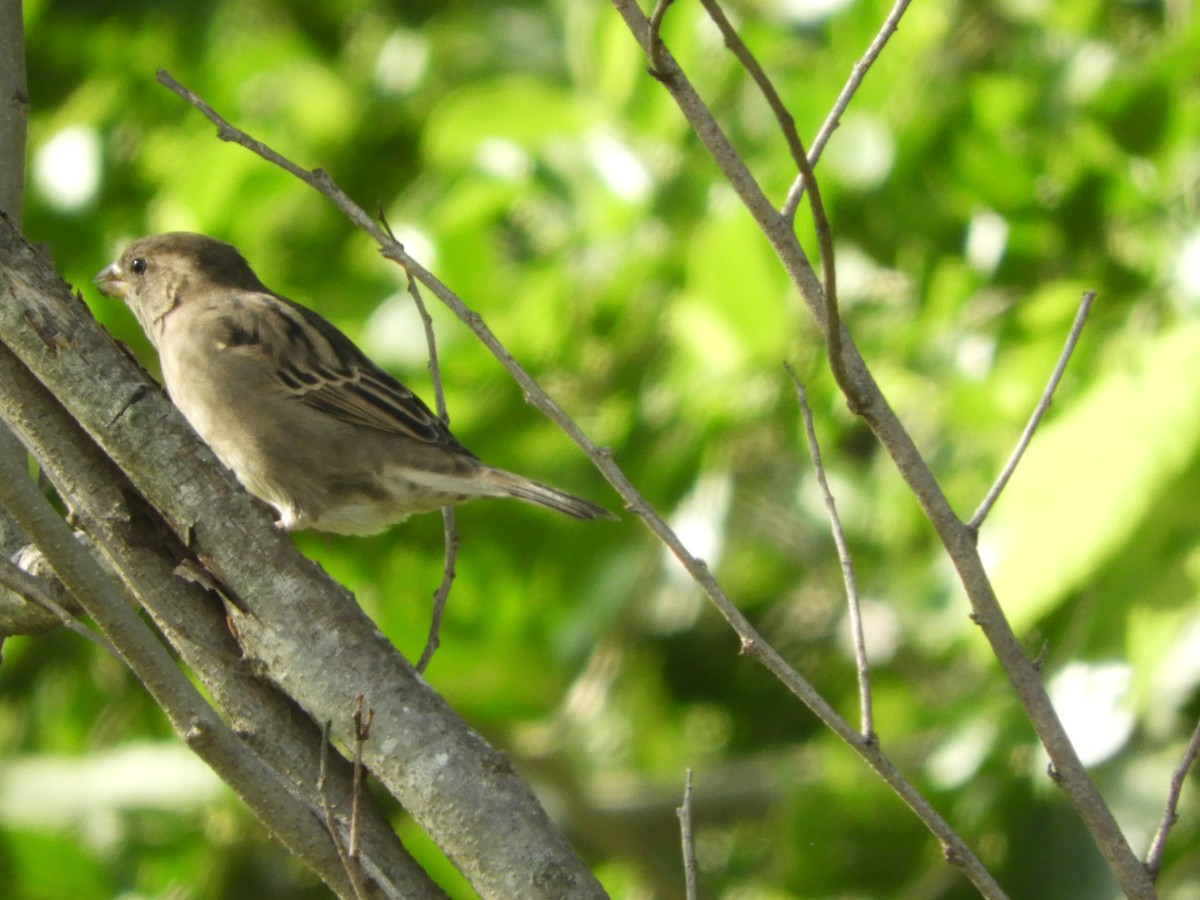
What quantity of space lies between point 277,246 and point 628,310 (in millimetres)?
2466

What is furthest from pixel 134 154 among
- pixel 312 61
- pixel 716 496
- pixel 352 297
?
pixel 716 496

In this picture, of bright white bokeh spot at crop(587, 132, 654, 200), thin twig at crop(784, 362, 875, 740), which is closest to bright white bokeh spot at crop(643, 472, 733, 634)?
bright white bokeh spot at crop(587, 132, 654, 200)

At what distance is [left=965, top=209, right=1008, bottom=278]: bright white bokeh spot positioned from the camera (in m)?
4.91

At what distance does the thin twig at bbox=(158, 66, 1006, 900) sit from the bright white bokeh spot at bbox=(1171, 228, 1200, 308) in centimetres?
197

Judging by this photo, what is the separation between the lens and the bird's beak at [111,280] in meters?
5.84

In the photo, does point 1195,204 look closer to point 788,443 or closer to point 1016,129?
point 1016,129

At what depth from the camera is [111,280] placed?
5.87m

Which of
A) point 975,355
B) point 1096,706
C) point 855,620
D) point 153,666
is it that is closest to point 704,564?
point 855,620

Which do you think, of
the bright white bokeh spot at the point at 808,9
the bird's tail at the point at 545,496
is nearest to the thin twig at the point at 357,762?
the bird's tail at the point at 545,496

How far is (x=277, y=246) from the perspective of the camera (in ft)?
22.6

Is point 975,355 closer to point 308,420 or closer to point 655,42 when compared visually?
point 308,420

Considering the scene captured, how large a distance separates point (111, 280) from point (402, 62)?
2165mm

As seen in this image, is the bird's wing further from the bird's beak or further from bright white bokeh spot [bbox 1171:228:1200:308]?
bright white bokeh spot [bbox 1171:228:1200:308]

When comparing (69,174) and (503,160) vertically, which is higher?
(69,174)
